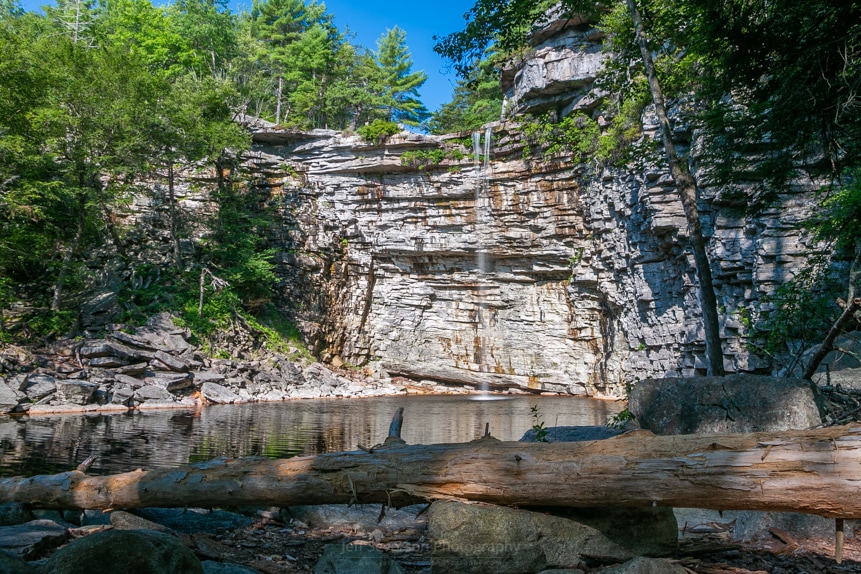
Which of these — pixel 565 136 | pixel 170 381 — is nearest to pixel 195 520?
pixel 170 381

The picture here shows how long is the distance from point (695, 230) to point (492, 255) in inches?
799

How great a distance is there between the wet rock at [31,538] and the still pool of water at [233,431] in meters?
3.77

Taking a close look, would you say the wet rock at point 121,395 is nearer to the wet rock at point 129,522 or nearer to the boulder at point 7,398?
the boulder at point 7,398

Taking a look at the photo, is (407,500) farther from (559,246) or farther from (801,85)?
(559,246)

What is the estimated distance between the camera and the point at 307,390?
77.6 ft

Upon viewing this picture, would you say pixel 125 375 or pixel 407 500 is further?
pixel 125 375

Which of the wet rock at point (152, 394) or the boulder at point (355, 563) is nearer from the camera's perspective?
the boulder at point (355, 563)

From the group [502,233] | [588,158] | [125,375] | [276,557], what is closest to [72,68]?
[125,375]

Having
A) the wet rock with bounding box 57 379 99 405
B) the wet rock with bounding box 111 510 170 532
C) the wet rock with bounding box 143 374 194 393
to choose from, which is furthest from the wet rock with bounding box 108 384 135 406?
the wet rock with bounding box 111 510 170 532

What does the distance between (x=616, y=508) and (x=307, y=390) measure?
835 inches

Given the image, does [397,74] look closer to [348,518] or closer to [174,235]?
[174,235]

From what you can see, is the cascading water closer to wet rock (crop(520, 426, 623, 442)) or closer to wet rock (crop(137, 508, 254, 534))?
wet rock (crop(520, 426, 623, 442))

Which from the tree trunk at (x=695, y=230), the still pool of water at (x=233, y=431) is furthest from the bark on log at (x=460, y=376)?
the tree trunk at (x=695, y=230)

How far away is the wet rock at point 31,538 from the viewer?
3.60 meters
